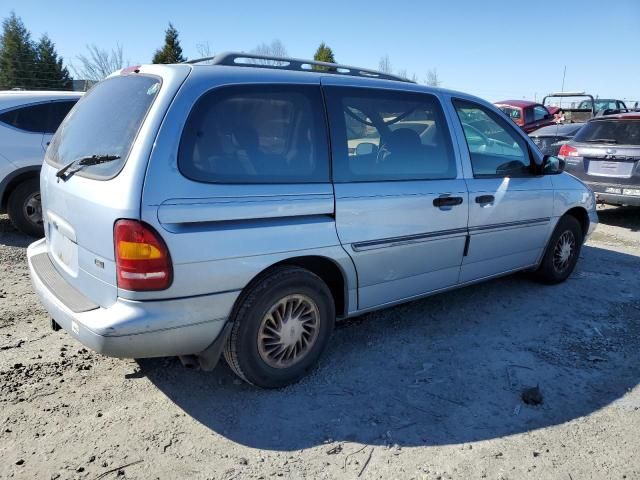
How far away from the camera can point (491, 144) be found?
4.24 meters

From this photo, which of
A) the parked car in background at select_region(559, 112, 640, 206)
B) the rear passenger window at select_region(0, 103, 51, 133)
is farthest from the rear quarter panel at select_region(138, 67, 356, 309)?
the parked car in background at select_region(559, 112, 640, 206)

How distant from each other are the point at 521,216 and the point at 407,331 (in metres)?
1.44

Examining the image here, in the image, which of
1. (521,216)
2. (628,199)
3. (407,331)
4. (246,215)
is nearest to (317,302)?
(246,215)

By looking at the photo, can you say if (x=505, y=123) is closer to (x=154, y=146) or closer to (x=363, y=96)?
(x=363, y=96)

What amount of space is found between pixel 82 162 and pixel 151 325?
104 centimetres

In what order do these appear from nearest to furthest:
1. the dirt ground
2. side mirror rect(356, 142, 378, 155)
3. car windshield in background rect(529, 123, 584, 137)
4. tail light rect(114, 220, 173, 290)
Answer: tail light rect(114, 220, 173, 290) → the dirt ground → side mirror rect(356, 142, 378, 155) → car windshield in background rect(529, 123, 584, 137)

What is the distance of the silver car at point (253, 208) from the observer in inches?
97.2

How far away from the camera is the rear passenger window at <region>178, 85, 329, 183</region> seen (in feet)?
8.50

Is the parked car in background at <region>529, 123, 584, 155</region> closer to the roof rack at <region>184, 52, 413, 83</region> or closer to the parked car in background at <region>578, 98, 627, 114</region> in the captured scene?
the parked car in background at <region>578, 98, 627, 114</region>

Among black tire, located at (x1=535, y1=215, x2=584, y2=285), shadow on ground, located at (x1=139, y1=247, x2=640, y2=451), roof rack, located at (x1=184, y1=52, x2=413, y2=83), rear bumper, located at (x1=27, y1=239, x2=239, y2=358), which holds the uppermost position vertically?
roof rack, located at (x1=184, y1=52, x2=413, y2=83)

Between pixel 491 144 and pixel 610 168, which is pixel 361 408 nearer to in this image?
pixel 491 144

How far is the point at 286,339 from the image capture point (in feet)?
10.00

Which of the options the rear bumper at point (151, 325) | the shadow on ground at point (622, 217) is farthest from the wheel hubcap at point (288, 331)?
the shadow on ground at point (622, 217)

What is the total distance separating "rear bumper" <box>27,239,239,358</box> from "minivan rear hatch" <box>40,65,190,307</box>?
0.38 feet
